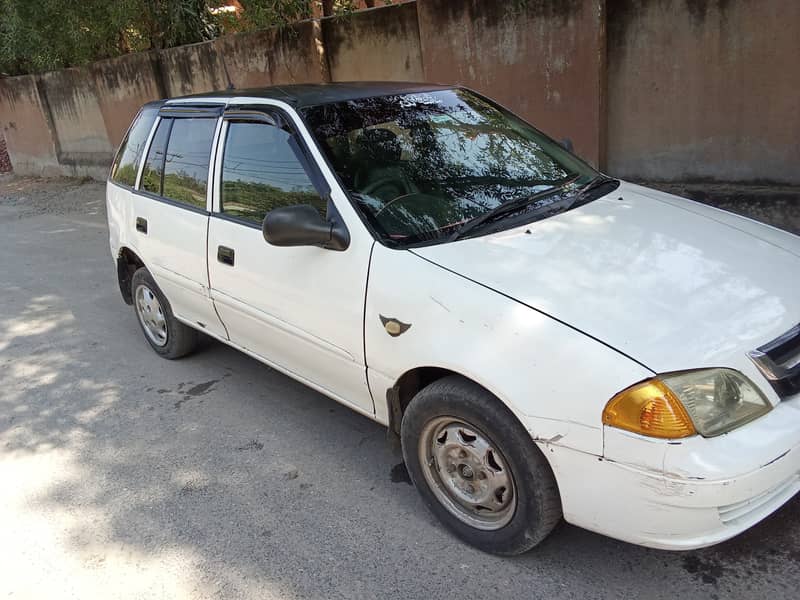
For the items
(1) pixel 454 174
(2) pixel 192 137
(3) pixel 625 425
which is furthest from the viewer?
(2) pixel 192 137

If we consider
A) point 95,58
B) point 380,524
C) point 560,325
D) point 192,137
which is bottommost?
point 380,524

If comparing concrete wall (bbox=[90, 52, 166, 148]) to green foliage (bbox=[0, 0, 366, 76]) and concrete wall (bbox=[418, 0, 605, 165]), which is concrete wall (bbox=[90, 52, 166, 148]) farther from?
concrete wall (bbox=[418, 0, 605, 165])

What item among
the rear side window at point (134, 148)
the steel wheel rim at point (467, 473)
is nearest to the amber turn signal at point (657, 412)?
the steel wheel rim at point (467, 473)

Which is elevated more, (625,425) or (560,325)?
(560,325)

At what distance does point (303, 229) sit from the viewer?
288cm

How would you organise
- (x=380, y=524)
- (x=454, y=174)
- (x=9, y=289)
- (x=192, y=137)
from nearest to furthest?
(x=380, y=524) < (x=454, y=174) < (x=192, y=137) < (x=9, y=289)

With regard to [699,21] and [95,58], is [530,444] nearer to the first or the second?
[699,21]

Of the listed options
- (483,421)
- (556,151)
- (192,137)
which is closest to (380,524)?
(483,421)

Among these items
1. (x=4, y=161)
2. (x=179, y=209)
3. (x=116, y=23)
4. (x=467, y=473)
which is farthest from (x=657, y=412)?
(x=4, y=161)

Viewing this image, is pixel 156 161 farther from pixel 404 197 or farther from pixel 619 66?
pixel 619 66

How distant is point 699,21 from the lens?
5.73 metres

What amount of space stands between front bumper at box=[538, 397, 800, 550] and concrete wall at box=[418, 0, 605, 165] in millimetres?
4774

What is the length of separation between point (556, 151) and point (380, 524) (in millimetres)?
2202

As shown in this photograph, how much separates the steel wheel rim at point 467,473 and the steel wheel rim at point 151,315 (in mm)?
2659
